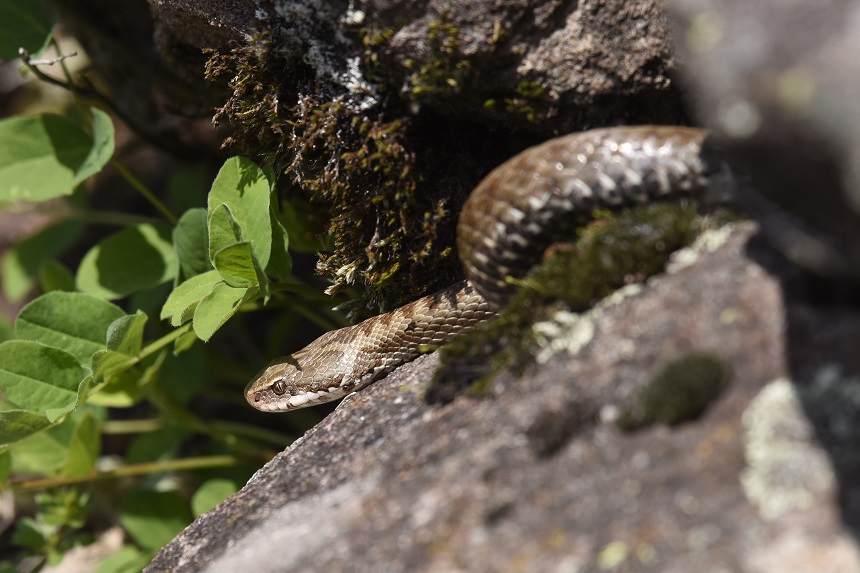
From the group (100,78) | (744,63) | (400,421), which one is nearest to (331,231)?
(400,421)

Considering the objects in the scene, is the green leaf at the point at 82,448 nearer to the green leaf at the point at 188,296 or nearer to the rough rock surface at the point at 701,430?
the green leaf at the point at 188,296

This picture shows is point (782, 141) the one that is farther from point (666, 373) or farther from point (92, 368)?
point (92, 368)

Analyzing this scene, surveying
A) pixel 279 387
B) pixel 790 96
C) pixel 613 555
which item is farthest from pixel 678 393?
pixel 279 387

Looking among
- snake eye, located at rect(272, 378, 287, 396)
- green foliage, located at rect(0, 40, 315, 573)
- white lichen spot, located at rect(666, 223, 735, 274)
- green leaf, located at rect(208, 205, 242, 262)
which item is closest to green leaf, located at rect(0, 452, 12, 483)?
green foliage, located at rect(0, 40, 315, 573)

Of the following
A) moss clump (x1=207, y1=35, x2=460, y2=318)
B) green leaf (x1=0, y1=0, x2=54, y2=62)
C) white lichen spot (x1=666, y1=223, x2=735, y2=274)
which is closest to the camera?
white lichen spot (x1=666, y1=223, x2=735, y2=274)

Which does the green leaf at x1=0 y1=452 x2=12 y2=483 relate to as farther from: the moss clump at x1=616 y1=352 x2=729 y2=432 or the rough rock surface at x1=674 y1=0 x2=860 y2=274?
the rough rock surface at x1=674 y1=0 x2=860 y2=274

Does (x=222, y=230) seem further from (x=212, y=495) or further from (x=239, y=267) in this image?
Answer: (x=212, y=495)

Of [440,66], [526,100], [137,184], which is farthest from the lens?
[137,184]
